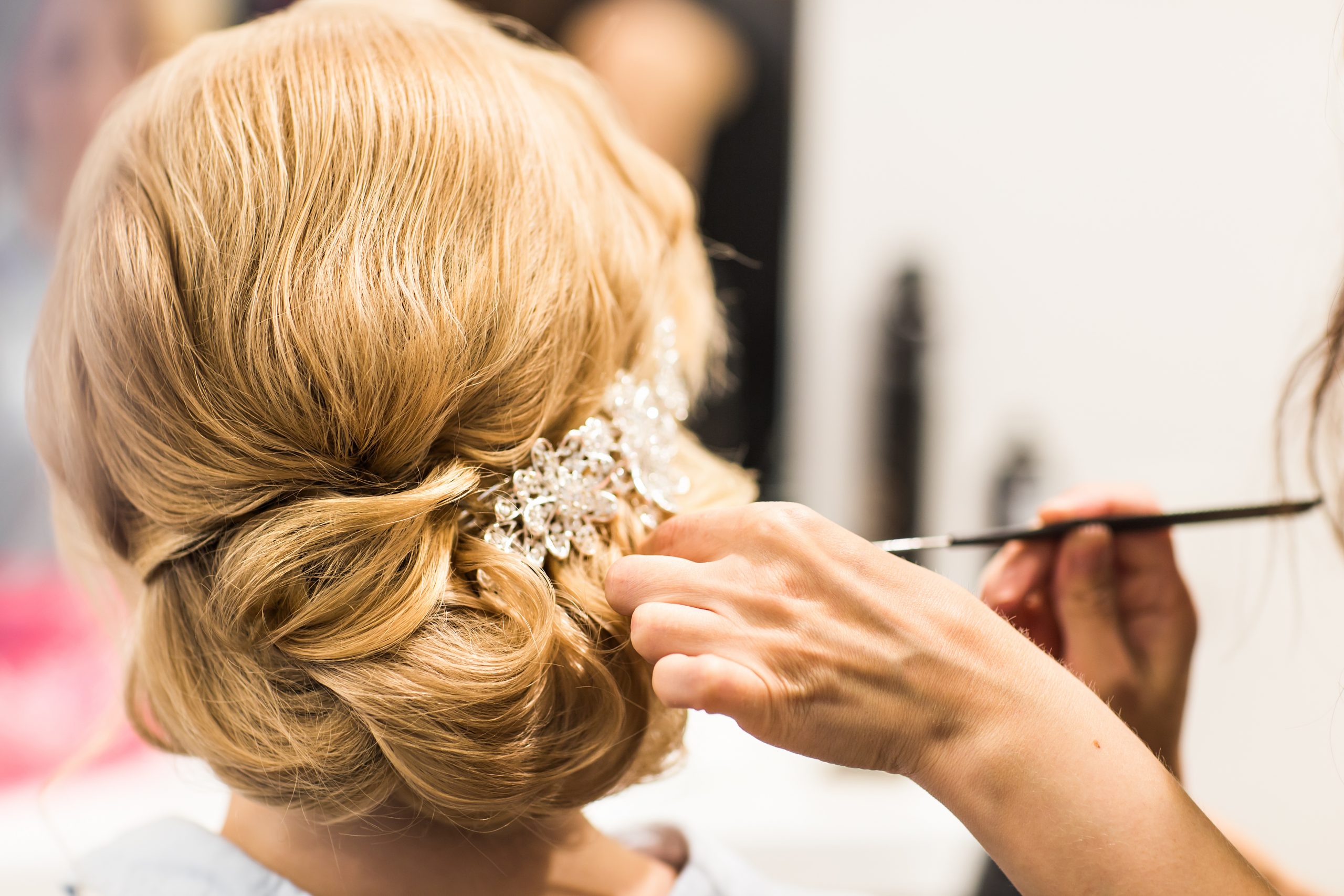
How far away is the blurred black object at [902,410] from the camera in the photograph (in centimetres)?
123

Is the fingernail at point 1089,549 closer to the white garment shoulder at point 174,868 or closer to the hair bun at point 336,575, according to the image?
the hair bun at point 336,575

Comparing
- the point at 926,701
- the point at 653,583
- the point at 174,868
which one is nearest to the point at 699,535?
the point at 653,583

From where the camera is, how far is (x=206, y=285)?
453mm

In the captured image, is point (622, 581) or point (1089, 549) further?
point (1089, 549)

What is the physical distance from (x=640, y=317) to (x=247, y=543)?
0.88 ft

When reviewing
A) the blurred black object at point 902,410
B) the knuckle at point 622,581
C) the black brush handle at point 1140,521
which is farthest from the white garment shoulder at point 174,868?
the blurred black object at point 902,410

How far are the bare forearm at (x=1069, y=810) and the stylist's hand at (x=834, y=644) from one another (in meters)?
0.01

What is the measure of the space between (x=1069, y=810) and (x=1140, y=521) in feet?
0.97

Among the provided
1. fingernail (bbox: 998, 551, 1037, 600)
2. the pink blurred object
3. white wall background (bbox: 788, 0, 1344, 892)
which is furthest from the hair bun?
white wall background (bbox: 788, 0, 1344, 892)

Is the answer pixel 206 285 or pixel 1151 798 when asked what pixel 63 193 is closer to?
pixel 206 285

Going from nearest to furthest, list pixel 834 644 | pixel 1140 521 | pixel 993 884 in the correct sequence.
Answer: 1. pixel 834 644
2. pixel 1140 521
3. pixel 993 884

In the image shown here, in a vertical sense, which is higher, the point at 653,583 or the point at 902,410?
the point at 653,583

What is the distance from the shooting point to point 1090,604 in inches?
27.6

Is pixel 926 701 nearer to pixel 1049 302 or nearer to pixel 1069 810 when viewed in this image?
pixel 1069 810
